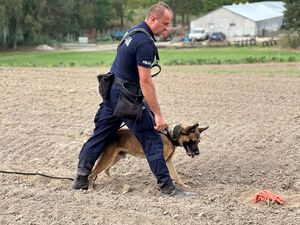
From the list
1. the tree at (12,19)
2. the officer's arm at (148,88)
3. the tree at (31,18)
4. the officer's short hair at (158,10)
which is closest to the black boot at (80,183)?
the officer's arm at (148,88)

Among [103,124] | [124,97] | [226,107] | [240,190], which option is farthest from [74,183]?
[226,107]

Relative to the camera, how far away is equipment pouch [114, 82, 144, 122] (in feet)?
23.3

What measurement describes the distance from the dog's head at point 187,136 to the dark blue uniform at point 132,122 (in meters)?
0.25

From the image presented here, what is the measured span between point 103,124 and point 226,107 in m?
7.45

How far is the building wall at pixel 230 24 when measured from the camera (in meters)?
89.2

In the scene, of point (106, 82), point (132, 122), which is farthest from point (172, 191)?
point (106, 82)

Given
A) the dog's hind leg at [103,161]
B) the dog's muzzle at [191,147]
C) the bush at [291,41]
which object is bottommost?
the bush at [291,41]

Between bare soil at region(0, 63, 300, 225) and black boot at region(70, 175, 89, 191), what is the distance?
0.43ft

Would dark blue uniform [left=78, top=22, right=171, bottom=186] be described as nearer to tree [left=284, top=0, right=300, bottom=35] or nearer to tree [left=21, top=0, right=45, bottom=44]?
tree [left=284, top=0, right=300, bottom=35]

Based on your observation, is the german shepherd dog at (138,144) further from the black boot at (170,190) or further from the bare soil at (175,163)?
the black boot at (170,190)

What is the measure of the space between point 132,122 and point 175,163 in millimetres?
1960

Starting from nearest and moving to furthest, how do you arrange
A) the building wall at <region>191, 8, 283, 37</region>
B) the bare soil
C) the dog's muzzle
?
the bare soil < the dog's muzzle < the building wall at <region>191, 8, 283, 37</region>

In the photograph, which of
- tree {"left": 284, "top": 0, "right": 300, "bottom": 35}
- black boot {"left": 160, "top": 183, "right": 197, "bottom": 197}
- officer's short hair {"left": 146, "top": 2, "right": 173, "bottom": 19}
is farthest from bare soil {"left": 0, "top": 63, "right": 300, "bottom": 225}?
tree {"left": 284, "top": 0, "right": 300, "bottom": 35}

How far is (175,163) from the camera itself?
8.97 m
